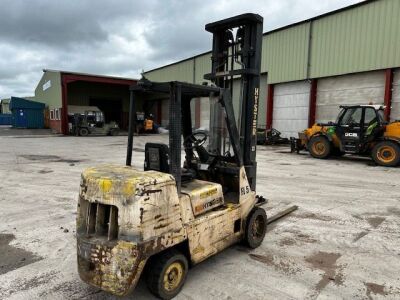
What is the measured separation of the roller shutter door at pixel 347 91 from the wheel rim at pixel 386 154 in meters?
4.84

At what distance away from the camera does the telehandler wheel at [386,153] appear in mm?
11391

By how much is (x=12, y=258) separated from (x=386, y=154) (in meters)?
11.7

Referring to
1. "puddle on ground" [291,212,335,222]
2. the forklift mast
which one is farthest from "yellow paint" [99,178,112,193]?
"puddle on ground" [291,212,335,222]

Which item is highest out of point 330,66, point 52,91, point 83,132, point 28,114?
point 330,66

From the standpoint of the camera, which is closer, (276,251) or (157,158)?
(157,158)

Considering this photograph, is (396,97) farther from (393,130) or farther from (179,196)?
(179,196)

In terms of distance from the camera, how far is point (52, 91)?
30531 millimetres

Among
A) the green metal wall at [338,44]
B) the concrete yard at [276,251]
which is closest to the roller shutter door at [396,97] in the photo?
the green metal wall at [338,44]

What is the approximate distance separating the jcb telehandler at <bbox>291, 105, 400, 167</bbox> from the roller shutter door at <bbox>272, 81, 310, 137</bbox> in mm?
6154

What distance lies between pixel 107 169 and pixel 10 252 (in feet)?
6.47

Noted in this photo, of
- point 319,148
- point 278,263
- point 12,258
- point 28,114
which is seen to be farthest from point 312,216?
point 28,114

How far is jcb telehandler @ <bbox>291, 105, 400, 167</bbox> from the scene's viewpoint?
457 inches

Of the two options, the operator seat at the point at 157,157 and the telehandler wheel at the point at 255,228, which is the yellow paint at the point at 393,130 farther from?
the operator seat at the point at 157,157

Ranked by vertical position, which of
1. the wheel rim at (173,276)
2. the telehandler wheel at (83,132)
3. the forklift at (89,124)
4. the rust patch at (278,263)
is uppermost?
the forklift at (89,124)
